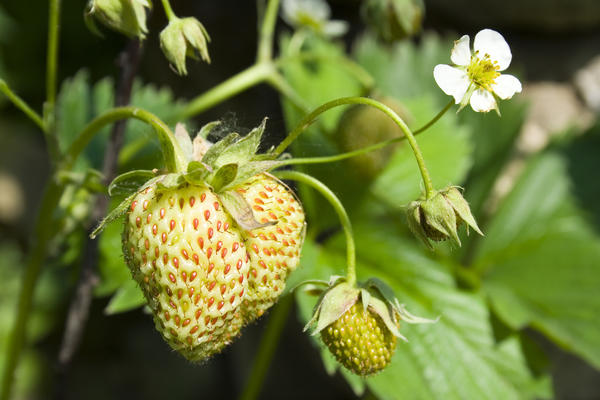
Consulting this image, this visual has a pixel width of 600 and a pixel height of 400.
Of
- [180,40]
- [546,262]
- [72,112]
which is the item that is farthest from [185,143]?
[546,262]

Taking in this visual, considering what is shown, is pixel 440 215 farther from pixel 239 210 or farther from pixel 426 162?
pixel 426 162

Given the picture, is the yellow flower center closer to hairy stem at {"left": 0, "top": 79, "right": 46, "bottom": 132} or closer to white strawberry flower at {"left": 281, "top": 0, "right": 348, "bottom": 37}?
hairy stem at {"left": 0, "top": 79, "right": 46, "bottom": 132}

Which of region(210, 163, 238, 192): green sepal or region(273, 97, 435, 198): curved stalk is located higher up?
region(273, 97, 435, 198): curved stalk

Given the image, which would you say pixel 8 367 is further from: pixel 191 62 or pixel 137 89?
pixel 191 62

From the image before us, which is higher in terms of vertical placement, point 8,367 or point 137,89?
point 137,89

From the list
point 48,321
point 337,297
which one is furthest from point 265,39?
point 48,321

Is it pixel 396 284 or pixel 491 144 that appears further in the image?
pixel 491 144

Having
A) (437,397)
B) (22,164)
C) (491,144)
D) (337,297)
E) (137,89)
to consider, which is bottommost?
(22,164)

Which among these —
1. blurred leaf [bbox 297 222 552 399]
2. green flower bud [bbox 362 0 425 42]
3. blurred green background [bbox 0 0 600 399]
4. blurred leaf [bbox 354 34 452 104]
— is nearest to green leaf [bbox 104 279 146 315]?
blurred green background [bbox 0 0 600 399]
